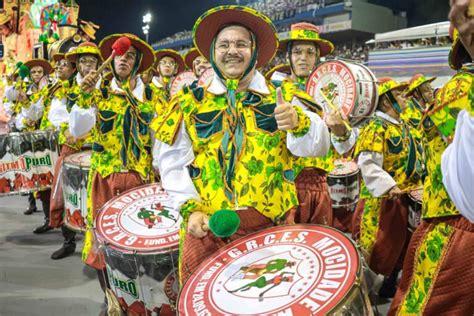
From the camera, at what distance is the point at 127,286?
262cm

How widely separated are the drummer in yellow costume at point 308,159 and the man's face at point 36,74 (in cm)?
542

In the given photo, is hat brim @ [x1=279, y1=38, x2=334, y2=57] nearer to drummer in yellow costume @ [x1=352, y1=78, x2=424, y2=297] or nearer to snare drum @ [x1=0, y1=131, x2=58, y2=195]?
drummer in yellow costume @ [x1=352, y1=78, x2=424, y2=297]

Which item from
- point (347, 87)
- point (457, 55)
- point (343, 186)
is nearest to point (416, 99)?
point (343, 186)

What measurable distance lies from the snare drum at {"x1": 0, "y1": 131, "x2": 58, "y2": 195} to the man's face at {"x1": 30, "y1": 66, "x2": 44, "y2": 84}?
3.76m

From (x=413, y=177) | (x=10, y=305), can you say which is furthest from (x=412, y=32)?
(x=10, y=305)

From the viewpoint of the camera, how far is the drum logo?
2.61 metres

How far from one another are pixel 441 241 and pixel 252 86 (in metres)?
1.02

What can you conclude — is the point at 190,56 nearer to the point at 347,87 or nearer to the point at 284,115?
the point at 347,87

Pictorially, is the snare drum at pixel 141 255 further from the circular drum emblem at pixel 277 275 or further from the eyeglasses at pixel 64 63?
the eyeglasses at pixel 64 63

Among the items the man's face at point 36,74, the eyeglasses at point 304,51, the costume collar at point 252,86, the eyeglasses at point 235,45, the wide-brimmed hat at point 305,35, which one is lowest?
the costume collar at point 252,86

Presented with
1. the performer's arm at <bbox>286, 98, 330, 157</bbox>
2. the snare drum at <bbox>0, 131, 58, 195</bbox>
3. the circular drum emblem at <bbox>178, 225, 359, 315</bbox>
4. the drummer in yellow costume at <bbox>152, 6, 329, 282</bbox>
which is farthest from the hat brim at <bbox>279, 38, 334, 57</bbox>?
the circular drum emblem at <bbox>178, 225, 359, 315</bbox>

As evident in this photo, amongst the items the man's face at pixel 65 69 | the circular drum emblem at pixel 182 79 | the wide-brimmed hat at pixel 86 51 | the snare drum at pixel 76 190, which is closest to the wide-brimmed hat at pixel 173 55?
the circular drum emblem at pixel 182 79

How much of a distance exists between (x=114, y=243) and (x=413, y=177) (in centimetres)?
222

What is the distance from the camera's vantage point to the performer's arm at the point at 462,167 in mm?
975
